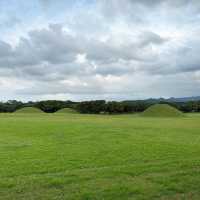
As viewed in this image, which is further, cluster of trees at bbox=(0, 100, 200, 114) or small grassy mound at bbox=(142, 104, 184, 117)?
cluster of trees at bbox=(0, 100, 200, 114)

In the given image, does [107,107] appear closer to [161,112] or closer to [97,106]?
[97,106]

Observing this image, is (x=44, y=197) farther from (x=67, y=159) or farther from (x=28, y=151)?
(x=28, y=151)

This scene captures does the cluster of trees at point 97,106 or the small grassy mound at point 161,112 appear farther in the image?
the cluster of trees at point 97,106

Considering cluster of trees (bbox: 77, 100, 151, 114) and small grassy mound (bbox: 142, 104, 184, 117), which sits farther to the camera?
cluster of trees (bbox: 77, 100, 151, 114)

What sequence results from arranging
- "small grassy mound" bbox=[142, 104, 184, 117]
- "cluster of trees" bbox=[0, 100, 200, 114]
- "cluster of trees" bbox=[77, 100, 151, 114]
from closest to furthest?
"small grassy mound" bbox=[142, 104, 184, 117] → "cluster of trees" bbox=[77, 100, 151, 114] → "cluster of trees" bbox=[0, 100, 200, 114]

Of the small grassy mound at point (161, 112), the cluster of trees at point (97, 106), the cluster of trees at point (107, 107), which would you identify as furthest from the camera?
the cluster of trees at point (97, 106)

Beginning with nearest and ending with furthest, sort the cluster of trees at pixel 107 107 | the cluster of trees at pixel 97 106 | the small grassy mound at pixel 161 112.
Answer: the small grassy mound at pixel 161 112 → the cluster of trees at pixel 107 107 → the cluster of trees at pixel 97 106

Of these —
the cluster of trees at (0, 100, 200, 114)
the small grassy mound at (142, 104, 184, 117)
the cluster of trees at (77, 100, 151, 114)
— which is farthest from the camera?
the cluster of trees at (0, 100, 200, 114)

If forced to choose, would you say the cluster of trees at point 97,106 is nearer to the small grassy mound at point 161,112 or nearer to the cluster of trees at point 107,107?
the cluster of trees at point 107,107

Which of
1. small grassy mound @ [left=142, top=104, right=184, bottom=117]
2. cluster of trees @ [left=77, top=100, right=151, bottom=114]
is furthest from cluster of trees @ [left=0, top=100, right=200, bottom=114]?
small grassy mound @ [left=142, top=104, right=184, bottom=117]

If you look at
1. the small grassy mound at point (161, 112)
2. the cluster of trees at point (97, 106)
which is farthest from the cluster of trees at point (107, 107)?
the small grassy mound at point (161, 112)

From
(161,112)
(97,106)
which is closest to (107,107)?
(97,106)

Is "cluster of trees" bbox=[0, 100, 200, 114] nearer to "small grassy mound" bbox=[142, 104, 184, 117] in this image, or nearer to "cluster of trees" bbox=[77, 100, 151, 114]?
"cluster of trees" bbox=[77, 100, 151, 114]

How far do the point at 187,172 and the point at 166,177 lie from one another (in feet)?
3.23
